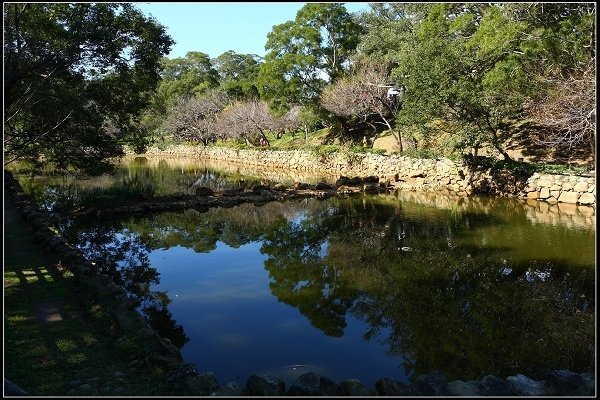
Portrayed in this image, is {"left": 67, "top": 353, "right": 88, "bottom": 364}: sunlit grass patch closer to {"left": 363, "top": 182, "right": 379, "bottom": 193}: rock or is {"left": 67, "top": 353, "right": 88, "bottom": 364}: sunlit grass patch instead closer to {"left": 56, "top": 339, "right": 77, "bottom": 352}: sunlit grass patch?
{"left": 56, "top": 339, "right": 77, "bottom": 352}: sunlit grass patch

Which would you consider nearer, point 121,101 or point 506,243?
point 506,243

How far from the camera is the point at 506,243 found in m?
11.9

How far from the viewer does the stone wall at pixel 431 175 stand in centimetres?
1711

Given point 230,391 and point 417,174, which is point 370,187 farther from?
point 230,391

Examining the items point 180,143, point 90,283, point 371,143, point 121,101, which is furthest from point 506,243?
→ point 180,143

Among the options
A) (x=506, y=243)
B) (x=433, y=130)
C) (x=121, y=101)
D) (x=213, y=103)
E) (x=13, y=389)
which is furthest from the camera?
(x=213, y=103)

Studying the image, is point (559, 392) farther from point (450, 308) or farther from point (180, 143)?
point (180, 143)

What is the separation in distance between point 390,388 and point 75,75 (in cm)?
1245

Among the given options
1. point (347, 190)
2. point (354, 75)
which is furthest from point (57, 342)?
point (354, 75)

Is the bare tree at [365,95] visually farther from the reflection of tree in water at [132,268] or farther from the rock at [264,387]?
the rock at [264,387]

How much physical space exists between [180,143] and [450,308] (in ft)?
170

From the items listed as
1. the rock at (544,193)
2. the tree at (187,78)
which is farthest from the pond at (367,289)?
the tree at (187,78)

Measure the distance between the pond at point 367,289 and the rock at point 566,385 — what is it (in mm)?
751

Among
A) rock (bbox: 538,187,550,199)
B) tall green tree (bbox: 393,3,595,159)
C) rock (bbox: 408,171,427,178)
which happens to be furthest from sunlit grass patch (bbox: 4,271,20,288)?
rock (bbox: 408,171,427,178)
